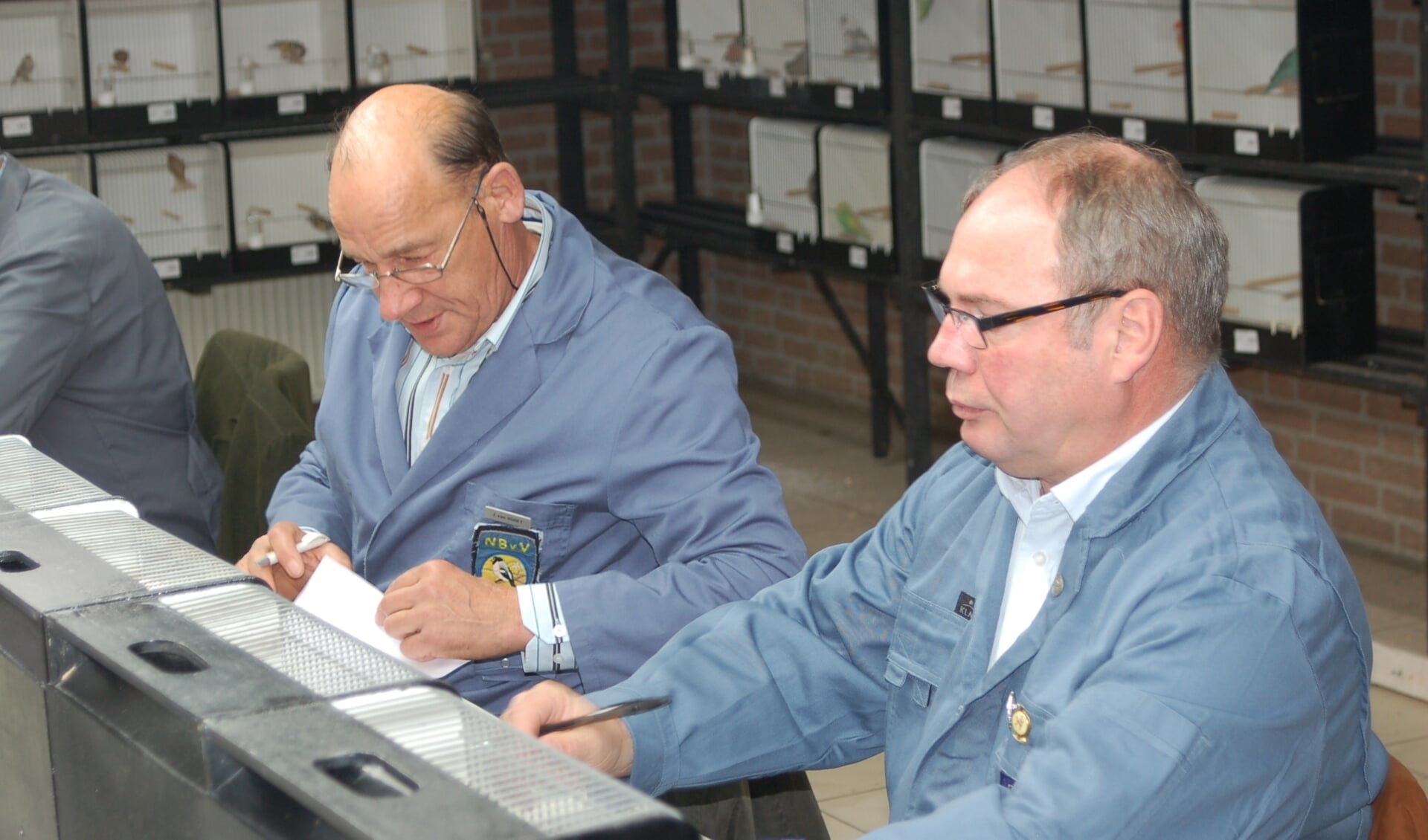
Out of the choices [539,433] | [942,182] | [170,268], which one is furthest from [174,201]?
[539,433]

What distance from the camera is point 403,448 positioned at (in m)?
2.38

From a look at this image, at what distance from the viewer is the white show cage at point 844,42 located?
536 cm

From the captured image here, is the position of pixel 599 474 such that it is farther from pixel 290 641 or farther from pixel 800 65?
pixel 800 65

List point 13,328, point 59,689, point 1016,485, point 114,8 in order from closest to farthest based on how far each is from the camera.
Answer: point 59,689 → point 1016,485 → point 13,328 → point 114,8

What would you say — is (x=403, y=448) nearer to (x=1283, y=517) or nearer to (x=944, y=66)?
(x=1283, y=517)

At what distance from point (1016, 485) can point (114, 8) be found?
470cm

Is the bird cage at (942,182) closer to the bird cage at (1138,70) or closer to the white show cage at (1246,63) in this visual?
the bird cage at (1138,70)

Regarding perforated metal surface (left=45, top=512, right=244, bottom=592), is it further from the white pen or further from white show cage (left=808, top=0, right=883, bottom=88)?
white show cage (left=808, top=0, right=883, bottom=88)

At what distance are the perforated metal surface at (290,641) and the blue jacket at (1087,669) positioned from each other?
46 centimetres

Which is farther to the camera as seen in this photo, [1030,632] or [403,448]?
[403,448]

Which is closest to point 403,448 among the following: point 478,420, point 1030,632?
point 478,420

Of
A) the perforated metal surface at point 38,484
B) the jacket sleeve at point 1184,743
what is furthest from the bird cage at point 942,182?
the jacket sleeve at point 1184,743

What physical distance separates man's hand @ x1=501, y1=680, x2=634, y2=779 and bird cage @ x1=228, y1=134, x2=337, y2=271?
4.39m

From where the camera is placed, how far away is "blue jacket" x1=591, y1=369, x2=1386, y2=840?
1340 mm
